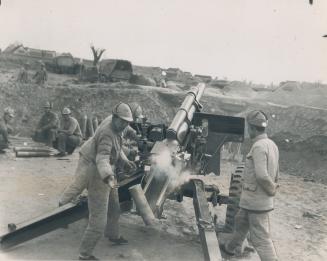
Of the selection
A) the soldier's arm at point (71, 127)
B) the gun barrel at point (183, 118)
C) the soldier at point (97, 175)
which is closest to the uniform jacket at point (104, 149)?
the soldier at point (97, 175)

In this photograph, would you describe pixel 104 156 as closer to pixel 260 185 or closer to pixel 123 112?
pixel 123 112

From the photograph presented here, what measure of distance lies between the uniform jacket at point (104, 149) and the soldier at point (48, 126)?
25.4ft

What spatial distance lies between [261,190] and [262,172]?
0.27 m

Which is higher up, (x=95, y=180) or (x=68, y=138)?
(x=95, y=180)

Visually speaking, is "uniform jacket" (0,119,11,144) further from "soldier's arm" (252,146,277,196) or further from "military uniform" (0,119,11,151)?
"soldier's arm" (252,146,277,196)

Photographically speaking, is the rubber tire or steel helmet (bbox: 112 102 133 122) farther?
the rubber tire

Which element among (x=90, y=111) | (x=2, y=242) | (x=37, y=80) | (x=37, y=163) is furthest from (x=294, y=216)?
(x=37, y=80)

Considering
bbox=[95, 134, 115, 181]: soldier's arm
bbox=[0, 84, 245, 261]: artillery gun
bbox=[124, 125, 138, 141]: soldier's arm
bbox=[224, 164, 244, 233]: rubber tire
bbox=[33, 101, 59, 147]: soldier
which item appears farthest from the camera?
bbox=[33, 101, 59, 147]: soldier

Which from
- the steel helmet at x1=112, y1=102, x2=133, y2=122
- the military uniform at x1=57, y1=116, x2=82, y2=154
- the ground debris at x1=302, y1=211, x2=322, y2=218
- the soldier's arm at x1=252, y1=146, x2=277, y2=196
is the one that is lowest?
the ground debris at x1=302, y1=211, x2=322, y2=218

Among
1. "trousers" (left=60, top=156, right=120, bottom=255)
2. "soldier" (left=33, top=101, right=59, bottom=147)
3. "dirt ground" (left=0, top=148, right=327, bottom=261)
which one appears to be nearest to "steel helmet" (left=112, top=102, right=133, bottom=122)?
"trousers" (left=60, top=156, right=120, bottom=255)

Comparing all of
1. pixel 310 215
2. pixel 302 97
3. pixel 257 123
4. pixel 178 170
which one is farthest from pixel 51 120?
pixel 302 97

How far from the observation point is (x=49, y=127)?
12.4 m

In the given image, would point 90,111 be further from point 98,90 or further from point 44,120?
Result: point 44,120

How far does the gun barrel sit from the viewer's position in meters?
5.73
